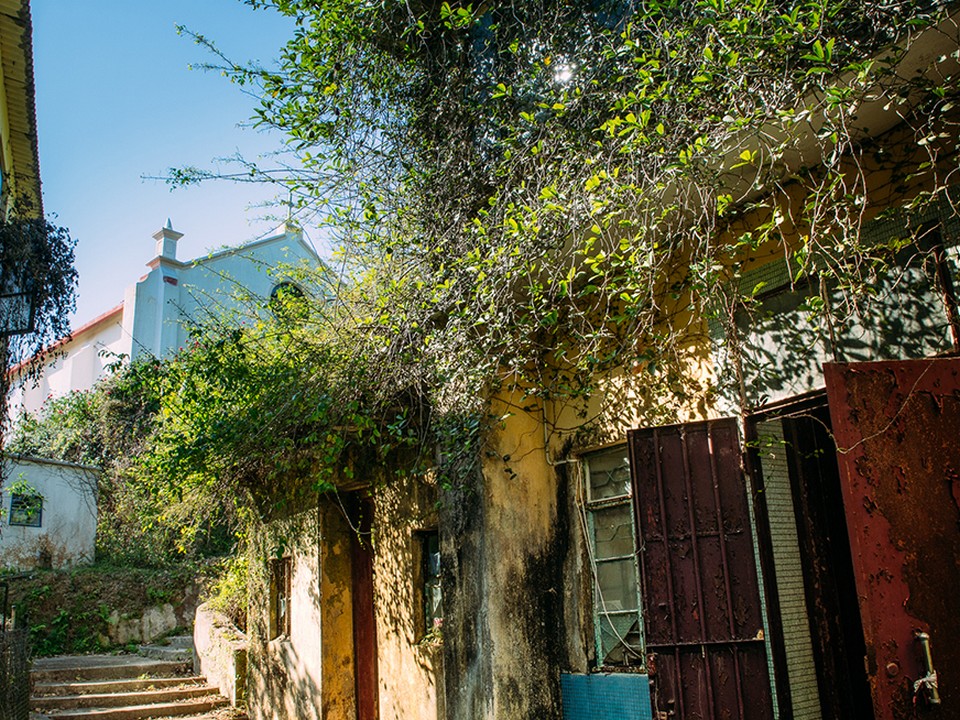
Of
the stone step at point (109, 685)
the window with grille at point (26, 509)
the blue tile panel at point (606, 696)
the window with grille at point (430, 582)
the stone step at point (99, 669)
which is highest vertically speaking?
the window with grille at point (26, 509)

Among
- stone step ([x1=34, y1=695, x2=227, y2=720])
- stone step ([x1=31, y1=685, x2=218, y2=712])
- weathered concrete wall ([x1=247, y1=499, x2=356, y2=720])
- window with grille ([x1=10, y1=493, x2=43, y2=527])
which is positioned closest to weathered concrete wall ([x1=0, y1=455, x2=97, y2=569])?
window with grille ([x1=10, y1=493, x2=43, y2=527])

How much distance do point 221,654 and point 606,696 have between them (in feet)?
26.6

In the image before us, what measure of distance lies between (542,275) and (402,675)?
4133 millimetres

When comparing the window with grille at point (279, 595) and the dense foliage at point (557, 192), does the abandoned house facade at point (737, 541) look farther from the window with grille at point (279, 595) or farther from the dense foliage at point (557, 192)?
the window with grille at point (279, 595)

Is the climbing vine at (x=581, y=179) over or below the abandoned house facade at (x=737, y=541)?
over

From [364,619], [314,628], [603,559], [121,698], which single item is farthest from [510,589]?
[121,698]

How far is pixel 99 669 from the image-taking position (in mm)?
12844

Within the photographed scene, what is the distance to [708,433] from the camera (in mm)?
5188

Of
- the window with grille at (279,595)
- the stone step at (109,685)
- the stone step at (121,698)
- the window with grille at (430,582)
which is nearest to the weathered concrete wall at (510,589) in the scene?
the window with grille at (430,582)

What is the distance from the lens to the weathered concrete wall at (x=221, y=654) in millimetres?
11602

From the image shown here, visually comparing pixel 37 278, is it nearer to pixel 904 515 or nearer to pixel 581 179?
pixel 581 179

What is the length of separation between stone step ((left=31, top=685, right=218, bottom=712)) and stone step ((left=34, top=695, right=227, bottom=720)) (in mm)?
113

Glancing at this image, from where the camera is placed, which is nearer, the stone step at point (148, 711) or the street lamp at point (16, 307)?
the street lamp at point (16, 307)

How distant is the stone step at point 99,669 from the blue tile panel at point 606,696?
946 cm
